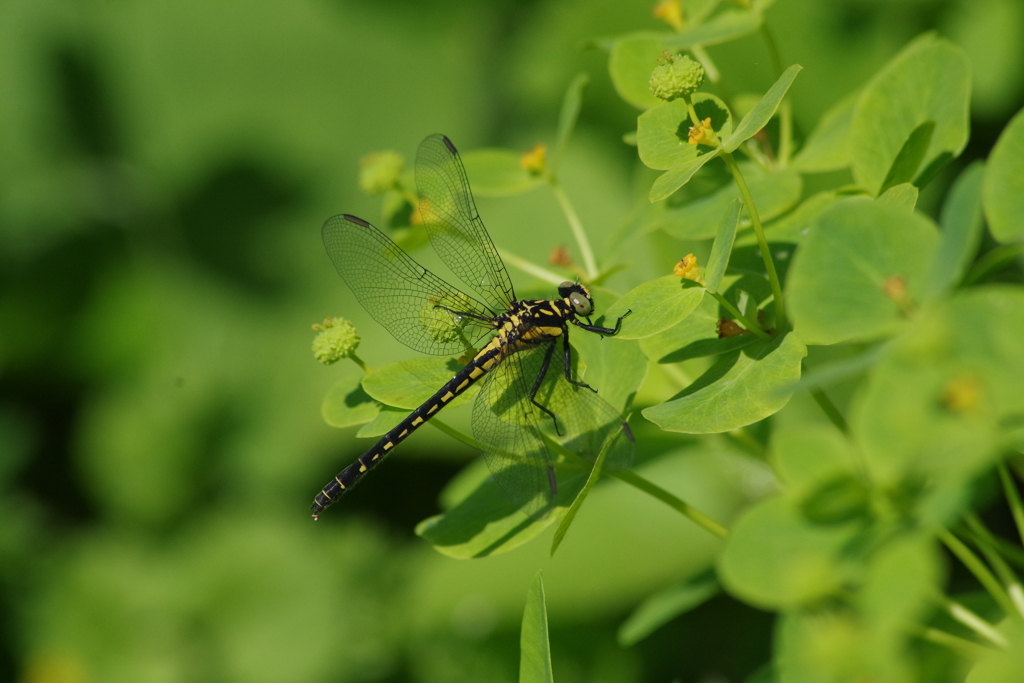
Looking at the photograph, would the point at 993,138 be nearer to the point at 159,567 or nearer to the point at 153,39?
the point at 159,567

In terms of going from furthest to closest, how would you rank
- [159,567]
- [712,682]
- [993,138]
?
[159,567], [993,138], [712,682]

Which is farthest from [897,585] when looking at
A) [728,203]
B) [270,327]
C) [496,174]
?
[270,327]

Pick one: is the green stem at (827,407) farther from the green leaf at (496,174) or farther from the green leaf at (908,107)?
Result: the green leaf at (496,174)

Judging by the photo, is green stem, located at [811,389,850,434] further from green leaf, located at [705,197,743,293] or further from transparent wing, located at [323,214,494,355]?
transparent wing, located at [323,214,494,355]

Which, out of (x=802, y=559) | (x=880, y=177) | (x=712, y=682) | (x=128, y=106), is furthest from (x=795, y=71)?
(x=128, y=106)

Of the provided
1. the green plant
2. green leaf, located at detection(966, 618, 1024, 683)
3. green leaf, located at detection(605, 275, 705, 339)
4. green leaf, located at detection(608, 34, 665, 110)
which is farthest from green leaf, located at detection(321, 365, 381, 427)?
green leaf, located at detection(966, 618, 1024, 683)

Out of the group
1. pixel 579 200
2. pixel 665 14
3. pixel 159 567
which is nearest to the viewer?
pixel 665 14
